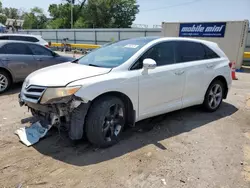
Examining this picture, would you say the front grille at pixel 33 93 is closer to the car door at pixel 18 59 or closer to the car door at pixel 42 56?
the car door at pixel 18 59

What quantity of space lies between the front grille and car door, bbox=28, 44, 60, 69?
408 centimetres

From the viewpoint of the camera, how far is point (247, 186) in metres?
2.85

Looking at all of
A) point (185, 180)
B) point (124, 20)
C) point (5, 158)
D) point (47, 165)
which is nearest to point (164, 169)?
point (185, 180)

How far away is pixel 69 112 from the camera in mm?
3266

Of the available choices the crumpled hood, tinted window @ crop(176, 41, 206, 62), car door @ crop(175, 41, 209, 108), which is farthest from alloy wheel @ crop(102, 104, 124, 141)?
tinted window @ crop(176, 41, 206, 62)

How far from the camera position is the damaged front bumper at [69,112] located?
318 centimetres

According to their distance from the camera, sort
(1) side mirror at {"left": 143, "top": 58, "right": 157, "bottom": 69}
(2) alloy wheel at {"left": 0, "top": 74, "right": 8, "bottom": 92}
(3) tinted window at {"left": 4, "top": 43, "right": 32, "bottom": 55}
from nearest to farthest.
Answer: (1) side mirror at {"left": 143, "top": 58, "right": 157, "bottom": 69}
(2) alloy wheel at {"left": 0, "top": 74, "right": 8, "bottom": 92}
(3) tinted window at {"left": 4, "top": 43, "right": 32, "bottom": 55}

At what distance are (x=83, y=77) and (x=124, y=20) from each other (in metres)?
49.3

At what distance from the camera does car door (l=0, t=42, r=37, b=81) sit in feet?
22.1

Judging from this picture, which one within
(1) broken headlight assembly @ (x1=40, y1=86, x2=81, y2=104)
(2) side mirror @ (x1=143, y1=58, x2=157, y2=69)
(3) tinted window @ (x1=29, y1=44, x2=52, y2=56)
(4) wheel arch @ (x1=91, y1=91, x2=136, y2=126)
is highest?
(2) side mirror @ (x1=143, y1=58, x2=157, y2=69)

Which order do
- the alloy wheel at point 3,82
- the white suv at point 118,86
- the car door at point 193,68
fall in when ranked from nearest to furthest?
the white suv at point 118,86
the car door at point 193,68
the alloy wheel at point 3,82

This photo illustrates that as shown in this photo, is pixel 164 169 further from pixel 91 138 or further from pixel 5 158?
pixel 5 158

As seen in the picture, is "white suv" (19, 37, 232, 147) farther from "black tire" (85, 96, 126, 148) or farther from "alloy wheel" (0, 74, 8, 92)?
"alloy wheel" (0, 74, 8, 92)

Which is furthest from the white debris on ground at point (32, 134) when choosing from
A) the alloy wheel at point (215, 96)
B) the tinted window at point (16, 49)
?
the tinted window at point (16, 49)
